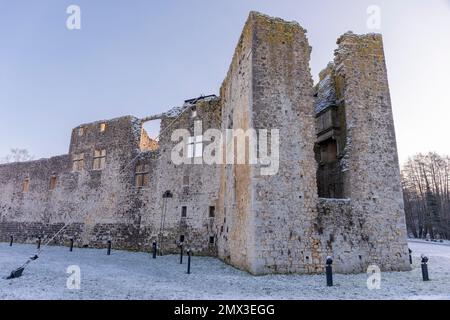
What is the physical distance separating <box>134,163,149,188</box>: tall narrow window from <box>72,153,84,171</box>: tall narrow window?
498cm

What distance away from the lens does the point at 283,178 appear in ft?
31.7

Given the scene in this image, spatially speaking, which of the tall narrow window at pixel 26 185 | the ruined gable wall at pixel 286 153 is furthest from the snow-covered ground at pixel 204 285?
the tall narrow window at pixel 26 185

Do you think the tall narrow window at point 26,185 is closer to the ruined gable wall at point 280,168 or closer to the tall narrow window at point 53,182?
the tall narrow window at point 53,182

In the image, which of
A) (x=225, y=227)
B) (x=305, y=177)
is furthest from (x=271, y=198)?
(x=225, y=227)

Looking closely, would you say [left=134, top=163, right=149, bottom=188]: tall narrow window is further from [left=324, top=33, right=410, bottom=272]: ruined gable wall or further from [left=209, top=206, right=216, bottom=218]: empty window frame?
[left=324, top=33, right=410, bottom=272]: ruined gable wall

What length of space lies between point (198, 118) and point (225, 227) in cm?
642

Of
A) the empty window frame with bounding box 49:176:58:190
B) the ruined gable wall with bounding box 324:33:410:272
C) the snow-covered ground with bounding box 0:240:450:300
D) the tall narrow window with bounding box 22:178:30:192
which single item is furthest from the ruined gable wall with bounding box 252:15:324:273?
the tall narrow window with bounding box 22:178:30:192

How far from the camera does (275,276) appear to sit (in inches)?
335

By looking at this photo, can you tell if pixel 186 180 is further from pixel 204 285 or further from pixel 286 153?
pixel 204 285

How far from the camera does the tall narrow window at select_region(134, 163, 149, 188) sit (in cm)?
1688

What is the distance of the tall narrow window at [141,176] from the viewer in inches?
665

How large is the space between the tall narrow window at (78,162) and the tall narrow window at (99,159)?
4.28 feet

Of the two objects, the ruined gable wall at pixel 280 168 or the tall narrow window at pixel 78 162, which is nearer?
the ruined gable wall at pixel 280 168

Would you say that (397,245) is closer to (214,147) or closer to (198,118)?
(214,147)
